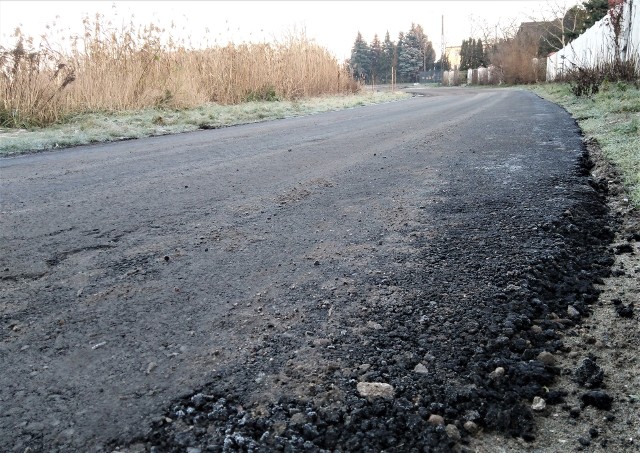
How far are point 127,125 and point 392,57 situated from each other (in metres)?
75.8

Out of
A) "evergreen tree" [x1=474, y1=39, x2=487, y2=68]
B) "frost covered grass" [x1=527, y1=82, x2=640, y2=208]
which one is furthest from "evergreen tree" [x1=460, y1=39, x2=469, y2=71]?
"frost covered grass" [x1=527, y1=82, x2=640, y2=208]

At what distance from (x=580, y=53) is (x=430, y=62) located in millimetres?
71544

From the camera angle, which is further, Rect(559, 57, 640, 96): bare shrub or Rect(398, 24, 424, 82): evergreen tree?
Rect(398, 24, 424, 82): evergreen tree

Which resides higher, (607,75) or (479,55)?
(479,55)

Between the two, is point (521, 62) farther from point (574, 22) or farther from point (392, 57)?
point (392, 57)

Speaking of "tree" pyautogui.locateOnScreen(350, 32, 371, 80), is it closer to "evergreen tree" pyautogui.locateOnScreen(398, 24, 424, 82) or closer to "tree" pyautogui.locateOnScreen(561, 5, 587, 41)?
"evergreen tree" pyautogui.locateOnScreen(398, 24, 424, 82)

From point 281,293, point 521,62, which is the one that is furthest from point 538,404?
point 521,62

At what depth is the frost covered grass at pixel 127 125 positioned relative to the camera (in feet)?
23.1

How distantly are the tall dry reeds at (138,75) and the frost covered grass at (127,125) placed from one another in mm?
421

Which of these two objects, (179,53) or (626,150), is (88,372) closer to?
(626,150)

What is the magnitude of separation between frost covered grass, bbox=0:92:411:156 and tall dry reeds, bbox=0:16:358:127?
1.38ft

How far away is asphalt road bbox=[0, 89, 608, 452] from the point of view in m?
1.32

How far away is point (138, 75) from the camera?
11438mm

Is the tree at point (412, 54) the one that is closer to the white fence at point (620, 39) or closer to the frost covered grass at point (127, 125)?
the white fence at point (620, 39)
